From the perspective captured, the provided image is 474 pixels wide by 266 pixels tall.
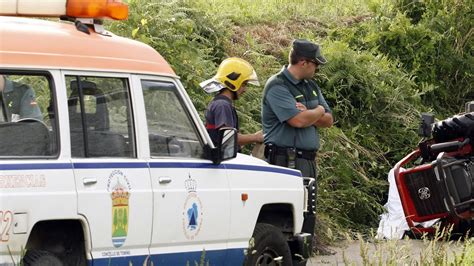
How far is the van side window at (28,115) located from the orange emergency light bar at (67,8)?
71cm

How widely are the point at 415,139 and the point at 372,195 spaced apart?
1.31 meters

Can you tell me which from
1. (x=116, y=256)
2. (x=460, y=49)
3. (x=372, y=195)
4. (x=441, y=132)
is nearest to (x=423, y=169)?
(x=441, y=132)

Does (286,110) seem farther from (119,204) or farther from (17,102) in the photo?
(17,102)

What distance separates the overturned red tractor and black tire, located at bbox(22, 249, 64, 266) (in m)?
6.78

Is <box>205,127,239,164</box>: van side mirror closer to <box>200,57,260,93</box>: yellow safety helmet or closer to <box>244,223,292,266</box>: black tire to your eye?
<box>244,223,292,266</box>: black tire

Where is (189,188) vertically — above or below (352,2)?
below

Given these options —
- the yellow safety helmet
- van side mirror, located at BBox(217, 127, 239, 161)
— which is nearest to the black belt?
the yellow safety helmet

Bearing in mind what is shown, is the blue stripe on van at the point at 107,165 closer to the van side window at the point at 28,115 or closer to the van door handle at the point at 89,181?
the van door handle at the point at 89,181

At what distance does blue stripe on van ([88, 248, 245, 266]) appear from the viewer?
728cm

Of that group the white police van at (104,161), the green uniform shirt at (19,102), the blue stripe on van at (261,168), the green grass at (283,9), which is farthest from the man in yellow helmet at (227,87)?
the green grass at (283,9)

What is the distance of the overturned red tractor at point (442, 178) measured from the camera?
1287 centimetres

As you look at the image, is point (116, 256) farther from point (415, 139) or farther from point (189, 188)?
point (415, 139)

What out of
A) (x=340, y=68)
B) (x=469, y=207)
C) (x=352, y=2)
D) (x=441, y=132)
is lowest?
(x=469, y=207)

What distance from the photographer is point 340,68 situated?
15523 mm
